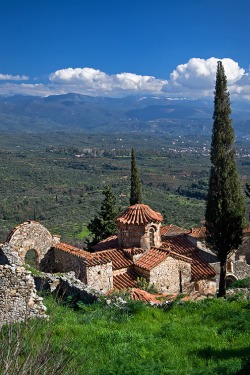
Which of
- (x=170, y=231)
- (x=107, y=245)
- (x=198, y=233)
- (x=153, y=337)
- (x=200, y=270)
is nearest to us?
(x=153, y=337)

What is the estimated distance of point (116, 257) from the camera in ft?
55.6

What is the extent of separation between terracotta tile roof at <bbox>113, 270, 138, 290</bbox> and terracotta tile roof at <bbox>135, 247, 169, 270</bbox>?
517mm

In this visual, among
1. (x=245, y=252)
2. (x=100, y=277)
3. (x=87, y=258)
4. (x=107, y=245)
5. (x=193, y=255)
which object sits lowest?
(x=245, y=252)

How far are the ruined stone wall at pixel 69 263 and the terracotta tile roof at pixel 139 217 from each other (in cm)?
296

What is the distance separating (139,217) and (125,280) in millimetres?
3042

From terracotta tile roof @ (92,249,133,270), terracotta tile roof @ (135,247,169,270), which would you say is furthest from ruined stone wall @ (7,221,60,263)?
terracotta tile roof @ (135,247,169,270)

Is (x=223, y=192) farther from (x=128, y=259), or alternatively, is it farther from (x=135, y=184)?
(x=135, y=184)

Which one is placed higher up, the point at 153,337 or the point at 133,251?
the point at 153,337

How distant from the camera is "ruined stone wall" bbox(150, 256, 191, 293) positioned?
16312mm

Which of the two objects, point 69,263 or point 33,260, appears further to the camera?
point 33,260

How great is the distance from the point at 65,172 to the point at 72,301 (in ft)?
371

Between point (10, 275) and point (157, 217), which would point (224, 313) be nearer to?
point (10, 275)

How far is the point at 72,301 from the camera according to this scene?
11.6 meters

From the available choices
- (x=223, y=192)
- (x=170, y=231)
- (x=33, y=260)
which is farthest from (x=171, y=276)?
(x=33, y=260)
